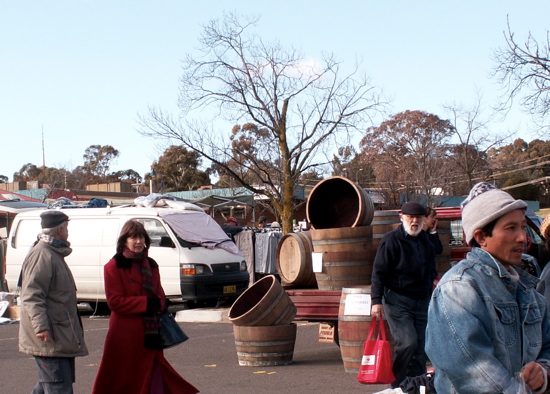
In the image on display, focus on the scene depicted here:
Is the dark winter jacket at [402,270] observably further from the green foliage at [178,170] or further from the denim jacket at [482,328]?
the green foliage at [178,170]

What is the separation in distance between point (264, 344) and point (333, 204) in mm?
2145

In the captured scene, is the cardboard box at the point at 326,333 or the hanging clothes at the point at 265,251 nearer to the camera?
the cardboard box at the point at 326,333

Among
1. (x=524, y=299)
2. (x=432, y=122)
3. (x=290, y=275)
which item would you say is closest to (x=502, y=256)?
(x=524, y=299)

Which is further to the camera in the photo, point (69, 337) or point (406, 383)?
point (69, 337)

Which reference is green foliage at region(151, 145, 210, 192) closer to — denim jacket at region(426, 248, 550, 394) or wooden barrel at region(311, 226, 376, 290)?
wooden barrel at region(311, 226, 376, 290)

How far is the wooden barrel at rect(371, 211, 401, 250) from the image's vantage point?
9398 millimetres

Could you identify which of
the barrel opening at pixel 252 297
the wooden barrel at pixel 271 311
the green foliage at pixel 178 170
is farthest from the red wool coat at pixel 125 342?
the green foliage at pixel 178 170

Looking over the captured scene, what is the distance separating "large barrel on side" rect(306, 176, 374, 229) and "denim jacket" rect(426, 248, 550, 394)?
7.08 metres

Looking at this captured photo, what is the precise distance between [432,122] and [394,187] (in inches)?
518

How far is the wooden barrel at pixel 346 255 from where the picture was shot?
30.1 feet

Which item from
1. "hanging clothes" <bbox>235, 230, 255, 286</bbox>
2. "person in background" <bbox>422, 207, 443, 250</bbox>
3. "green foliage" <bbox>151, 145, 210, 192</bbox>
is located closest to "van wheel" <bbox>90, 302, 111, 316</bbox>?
"hanging clothes" <bbox>235, 230, 255, 286</bbox>

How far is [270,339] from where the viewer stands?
30.7 feet

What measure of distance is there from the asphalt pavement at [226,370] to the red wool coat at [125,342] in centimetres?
204

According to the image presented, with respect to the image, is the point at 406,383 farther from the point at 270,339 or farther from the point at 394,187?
the point at 394,187
